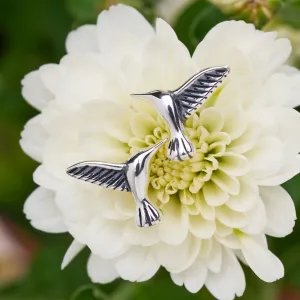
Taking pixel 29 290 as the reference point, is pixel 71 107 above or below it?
above

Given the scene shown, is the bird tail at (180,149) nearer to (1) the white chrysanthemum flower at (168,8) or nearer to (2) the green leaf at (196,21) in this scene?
(2) the green leaf at (196,21)

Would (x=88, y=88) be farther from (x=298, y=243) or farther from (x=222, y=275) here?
(x=298, y=243)

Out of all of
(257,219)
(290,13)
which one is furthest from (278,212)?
(290,13)

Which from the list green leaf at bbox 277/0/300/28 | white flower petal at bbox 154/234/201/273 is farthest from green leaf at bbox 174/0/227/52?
white flower petal at bbox 154/234/201/273

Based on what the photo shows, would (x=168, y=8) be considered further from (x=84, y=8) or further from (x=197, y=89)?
(x=197, y=89)

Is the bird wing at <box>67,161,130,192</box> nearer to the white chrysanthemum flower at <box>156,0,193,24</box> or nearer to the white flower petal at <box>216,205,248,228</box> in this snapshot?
the white flower petal at <box>216,205,248,228</box>

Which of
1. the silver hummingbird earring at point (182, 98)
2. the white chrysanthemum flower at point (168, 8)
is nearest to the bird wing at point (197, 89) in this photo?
the silver hummingbird earring at point (182, 98)

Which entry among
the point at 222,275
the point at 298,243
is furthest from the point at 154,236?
the point at 298,243

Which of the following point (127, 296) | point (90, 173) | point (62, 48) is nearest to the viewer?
point (90, 173)
